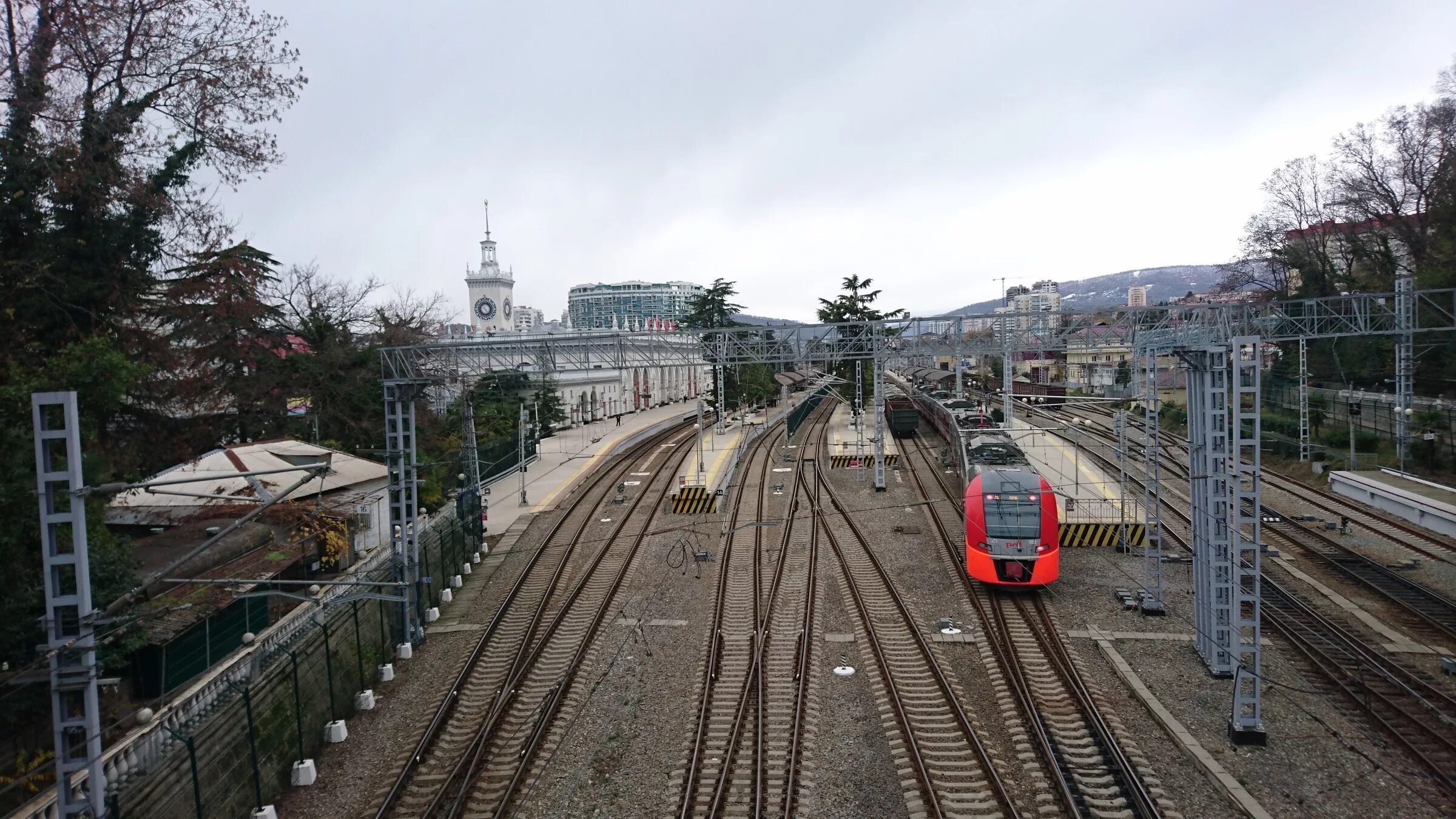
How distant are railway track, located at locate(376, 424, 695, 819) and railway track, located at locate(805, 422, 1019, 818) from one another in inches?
180

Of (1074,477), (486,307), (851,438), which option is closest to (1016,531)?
(1074,477)

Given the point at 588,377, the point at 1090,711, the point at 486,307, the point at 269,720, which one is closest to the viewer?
the point at 269,720

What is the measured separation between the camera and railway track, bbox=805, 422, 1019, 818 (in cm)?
838

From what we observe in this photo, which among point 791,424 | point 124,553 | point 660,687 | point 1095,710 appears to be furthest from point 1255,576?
point 791,424

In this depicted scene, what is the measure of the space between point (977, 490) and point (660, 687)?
Answer: 7140 mm

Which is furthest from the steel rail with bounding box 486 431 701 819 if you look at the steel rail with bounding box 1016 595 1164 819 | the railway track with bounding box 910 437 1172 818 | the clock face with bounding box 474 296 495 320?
the clock face with bounding box 474 296 495 320

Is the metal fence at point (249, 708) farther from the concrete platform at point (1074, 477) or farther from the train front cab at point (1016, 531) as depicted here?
the concrete platform at point (1074, 477)

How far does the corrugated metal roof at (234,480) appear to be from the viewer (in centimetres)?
1606

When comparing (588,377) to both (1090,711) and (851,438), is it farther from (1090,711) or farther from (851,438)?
(1090,711)

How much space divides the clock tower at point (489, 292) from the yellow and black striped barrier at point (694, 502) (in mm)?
61417

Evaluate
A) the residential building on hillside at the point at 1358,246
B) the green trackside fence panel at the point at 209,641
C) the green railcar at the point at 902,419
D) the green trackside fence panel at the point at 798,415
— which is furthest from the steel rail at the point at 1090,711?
the residential building on hillside at the point at 1358,246

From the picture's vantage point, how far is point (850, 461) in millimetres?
30891

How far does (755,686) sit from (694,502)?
1275cm

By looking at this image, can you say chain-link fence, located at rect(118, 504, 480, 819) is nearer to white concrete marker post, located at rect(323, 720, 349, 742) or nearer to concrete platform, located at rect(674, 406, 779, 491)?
white concrete marker post, located at rect(323, 720, 349, 742)
